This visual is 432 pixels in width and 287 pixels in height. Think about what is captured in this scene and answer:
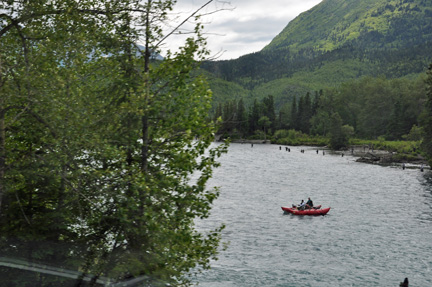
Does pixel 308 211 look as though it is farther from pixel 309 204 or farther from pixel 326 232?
pixel 326 232

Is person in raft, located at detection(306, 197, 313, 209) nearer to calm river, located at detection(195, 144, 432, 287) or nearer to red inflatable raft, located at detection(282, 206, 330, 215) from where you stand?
red inflatable raft, located at detection(282, 206, 330, 215)

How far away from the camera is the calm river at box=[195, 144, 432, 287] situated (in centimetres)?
3148

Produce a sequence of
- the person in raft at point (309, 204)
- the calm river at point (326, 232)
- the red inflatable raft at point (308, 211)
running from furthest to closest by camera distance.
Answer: the person in raft at point (309, 204)
the red inflatable raft at point (308, 211)
the calm river at point (326, 232)

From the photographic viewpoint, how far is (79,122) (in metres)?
10.5

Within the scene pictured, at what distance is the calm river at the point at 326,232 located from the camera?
3148cm

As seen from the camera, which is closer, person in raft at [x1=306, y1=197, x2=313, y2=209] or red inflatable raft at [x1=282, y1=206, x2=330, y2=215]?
red inflatable raft at [x1=282, y1=206, x2=330, y2=215]

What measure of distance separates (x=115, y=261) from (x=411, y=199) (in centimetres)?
5692

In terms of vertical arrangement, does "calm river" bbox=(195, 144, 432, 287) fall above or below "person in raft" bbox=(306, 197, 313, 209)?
below

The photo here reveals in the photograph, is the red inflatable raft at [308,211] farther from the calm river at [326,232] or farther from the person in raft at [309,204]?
the calm river at [326,232]

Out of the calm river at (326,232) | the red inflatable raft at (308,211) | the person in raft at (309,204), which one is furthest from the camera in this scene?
the person in raft at (309,204)

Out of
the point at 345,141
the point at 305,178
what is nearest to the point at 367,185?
the point at 305,178

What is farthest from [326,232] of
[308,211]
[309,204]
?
[309,204]

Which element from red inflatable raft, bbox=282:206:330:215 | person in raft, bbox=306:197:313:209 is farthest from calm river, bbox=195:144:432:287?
person in raft, bbox=306:197:313:209

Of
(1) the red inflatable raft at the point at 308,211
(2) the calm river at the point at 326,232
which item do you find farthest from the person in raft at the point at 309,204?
(2) the calm river at the point at 326,232
